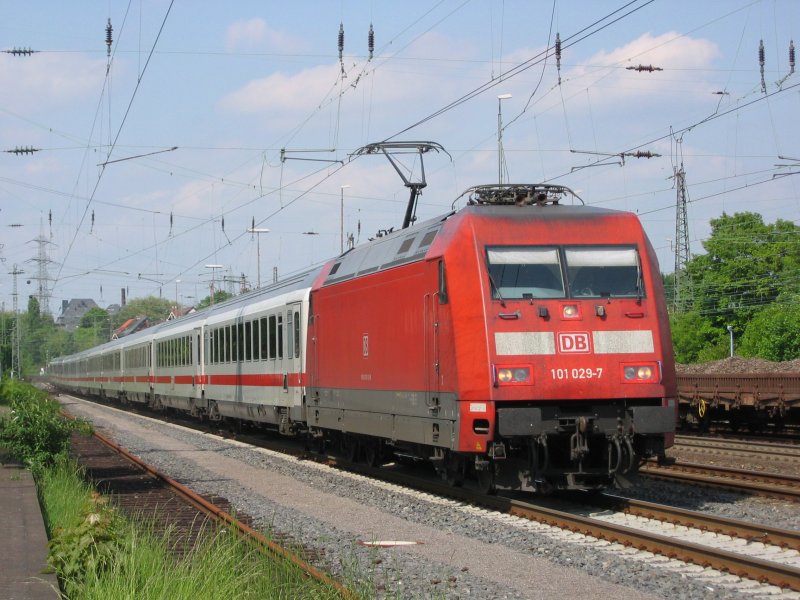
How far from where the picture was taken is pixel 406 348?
14.2 meters

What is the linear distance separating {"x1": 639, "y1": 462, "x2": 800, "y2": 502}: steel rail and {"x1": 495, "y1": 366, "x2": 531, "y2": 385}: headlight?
3.64 meters

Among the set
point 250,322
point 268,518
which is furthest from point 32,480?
point 250,322

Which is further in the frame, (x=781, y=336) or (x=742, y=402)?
(x=781, y=336)

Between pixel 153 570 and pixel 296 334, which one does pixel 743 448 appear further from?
pixel 153 570

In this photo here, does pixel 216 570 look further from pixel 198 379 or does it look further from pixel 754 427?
pixel 198 379

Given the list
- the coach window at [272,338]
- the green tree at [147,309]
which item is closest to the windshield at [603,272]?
the coach window at [272,338]

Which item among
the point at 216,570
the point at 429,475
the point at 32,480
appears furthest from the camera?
the point at 429,475

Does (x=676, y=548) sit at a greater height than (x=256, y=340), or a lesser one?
lesser

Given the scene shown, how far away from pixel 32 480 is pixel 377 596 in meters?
7.31

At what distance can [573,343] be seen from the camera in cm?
1193

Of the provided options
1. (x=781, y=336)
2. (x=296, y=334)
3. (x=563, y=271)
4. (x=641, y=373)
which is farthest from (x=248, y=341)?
(x=781, y=336)

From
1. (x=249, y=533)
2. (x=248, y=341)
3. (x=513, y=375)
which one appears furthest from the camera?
(x=248, y=341)

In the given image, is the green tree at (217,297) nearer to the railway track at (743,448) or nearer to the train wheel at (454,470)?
the railway track at (743,448)

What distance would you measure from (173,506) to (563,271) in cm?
577
